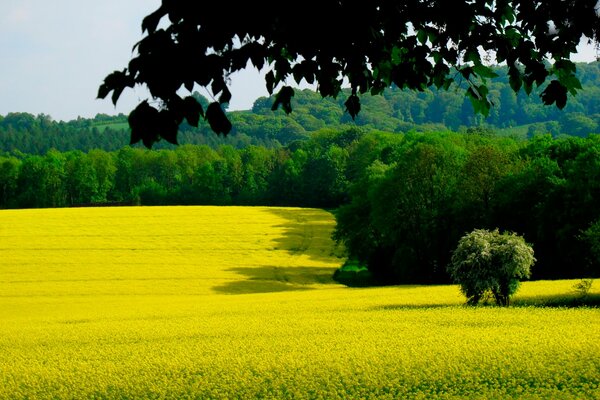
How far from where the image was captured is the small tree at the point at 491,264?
95.1ft

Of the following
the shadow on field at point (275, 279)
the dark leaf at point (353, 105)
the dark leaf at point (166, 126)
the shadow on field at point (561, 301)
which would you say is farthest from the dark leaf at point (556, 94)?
the shadow on field at point (275, 279)

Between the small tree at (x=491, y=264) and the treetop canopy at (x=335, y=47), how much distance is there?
22598mm

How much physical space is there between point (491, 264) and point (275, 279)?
2463 centimetres

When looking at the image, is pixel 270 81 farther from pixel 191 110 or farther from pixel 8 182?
pixel 8 182

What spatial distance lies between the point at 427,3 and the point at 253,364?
13201 mm

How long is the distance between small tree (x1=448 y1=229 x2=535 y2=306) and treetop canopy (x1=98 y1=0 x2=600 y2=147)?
2260 cm

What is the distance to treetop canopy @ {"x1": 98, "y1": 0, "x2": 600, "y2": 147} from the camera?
4.36 metres

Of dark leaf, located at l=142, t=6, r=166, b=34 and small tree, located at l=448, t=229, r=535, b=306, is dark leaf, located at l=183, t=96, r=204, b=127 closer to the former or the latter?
dark leaf, located at l=142, t=6, r=166, b=34

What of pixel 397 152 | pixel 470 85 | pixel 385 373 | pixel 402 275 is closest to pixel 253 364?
pixel 385 373

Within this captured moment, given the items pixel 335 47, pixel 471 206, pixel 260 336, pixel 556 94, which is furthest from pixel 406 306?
pixel 335 47

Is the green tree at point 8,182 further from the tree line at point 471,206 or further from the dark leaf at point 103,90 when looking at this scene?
the dark leaf at point 103,90

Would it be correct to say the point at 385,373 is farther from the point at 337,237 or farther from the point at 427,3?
the point at 337,237

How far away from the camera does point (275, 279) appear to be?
170ft

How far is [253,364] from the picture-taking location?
58.7 ft
